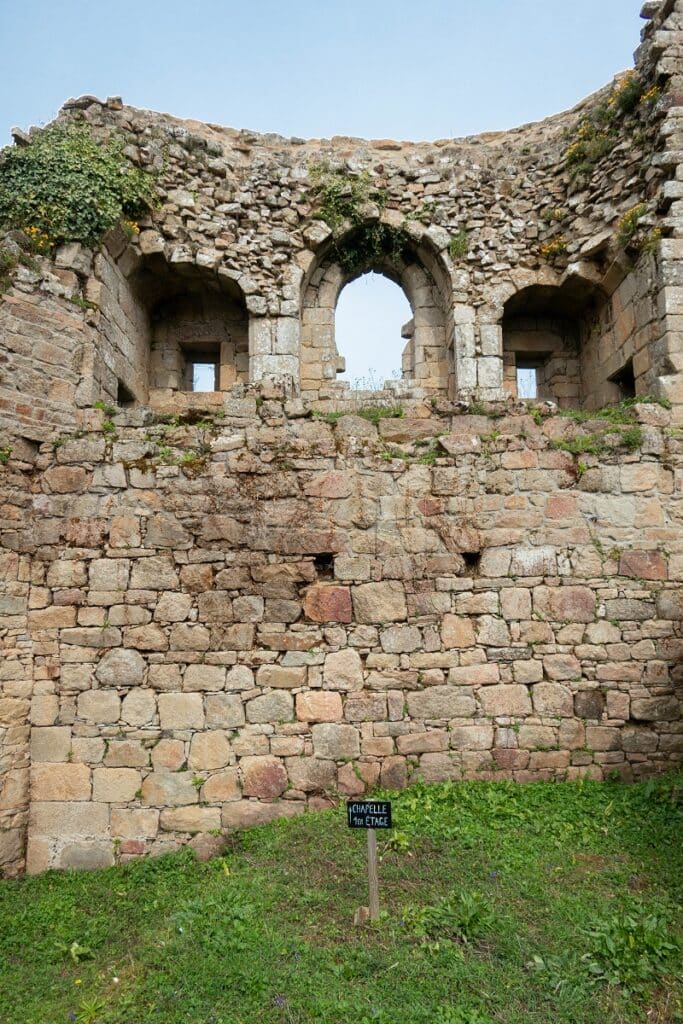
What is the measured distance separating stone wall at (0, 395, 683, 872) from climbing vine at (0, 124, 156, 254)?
3.24 meters

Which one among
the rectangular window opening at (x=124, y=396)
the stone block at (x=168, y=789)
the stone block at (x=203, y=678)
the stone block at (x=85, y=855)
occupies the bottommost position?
the stone block at (x=85, y=855)

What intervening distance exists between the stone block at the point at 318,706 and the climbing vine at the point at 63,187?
6325mm

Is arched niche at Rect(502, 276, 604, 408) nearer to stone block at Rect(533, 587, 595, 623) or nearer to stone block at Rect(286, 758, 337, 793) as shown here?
stone block at Rect(533, 587, 595, 623)

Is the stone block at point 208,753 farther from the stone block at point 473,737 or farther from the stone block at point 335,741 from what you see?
the stone block at point 473,737

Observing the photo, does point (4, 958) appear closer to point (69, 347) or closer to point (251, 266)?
point (69, 347)

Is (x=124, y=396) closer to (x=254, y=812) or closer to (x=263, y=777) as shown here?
(x=263, y=777)

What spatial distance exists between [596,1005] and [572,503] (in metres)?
4.29

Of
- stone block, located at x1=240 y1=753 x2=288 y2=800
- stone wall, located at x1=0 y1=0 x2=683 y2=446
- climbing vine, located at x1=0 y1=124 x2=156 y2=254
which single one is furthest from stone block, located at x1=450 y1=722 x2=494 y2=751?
climbing vine, located at x1=0 y1=124 x2=156 y2=254

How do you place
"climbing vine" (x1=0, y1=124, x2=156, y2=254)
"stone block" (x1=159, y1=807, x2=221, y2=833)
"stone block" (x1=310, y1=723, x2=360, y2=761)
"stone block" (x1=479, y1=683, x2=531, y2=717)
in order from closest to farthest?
"stone block" (x1=159, y1=807, x2=221, y2=833) < "stone block" (x1=310, y1=723, x2=360, y2=761) < "stone block" (x1=479, y1=683, x2=531, y2=717) < "climbing vine" (x1=0, y1=124, x2=156, y2=254)

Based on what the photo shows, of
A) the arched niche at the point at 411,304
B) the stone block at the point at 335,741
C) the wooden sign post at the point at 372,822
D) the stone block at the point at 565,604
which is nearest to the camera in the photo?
the wooden sign post at the point at 372,822

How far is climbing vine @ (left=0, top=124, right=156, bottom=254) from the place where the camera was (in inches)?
320

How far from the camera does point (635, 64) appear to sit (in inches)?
349

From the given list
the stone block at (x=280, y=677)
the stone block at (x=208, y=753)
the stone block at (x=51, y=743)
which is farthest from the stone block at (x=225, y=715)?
the stone block at (x=51, y=743)

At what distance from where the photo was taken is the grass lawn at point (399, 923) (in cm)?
400
